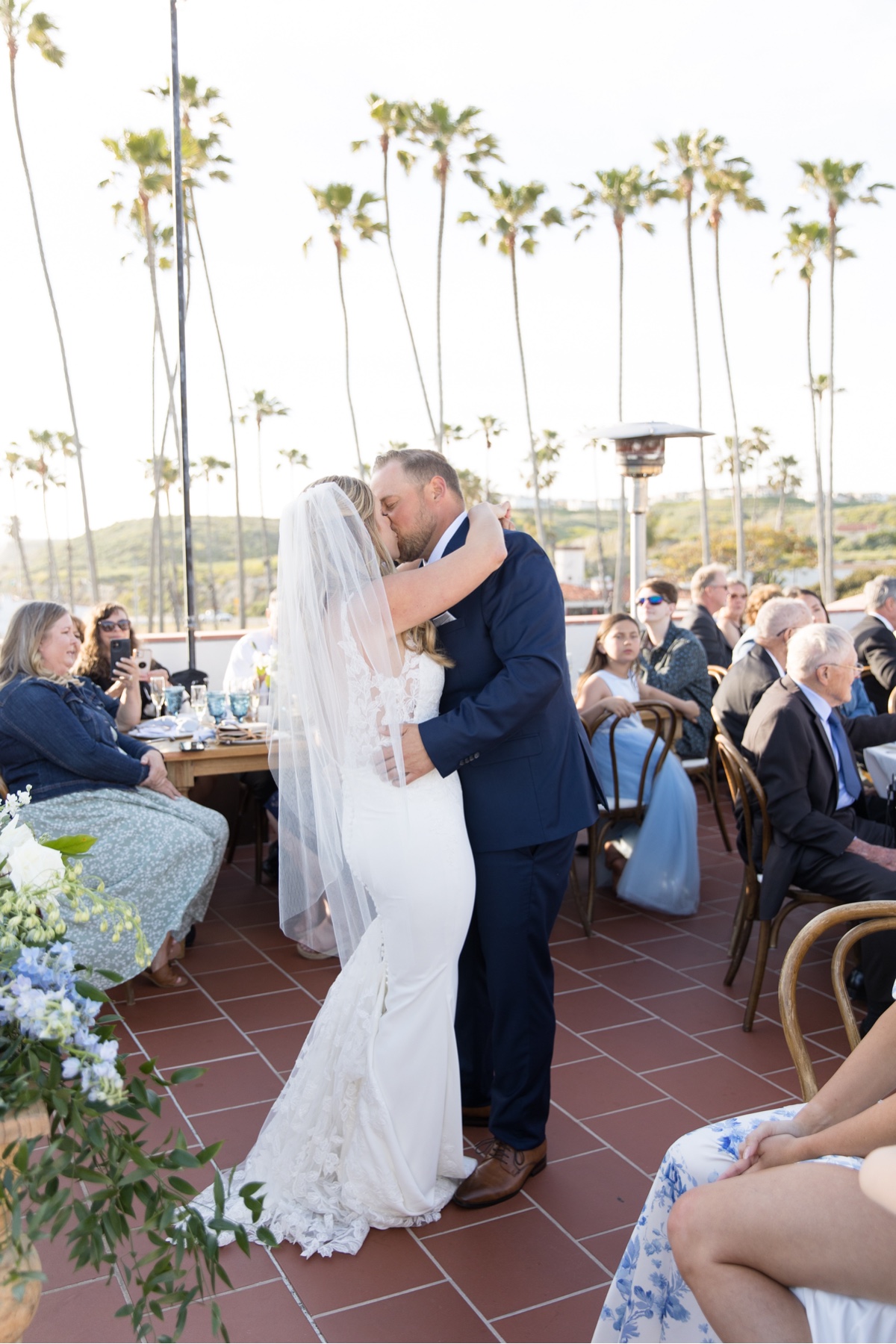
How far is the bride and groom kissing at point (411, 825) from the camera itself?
236 centimetres

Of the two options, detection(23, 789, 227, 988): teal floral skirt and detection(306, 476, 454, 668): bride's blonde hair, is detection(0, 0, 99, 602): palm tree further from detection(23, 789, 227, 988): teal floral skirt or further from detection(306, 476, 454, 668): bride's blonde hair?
detection(306, 476, 454, 668): bride's blonde hair

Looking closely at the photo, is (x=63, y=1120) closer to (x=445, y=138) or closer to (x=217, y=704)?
(x=217, y=704)

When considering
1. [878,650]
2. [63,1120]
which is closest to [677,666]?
[878,650]

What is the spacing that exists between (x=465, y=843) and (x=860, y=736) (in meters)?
2.40

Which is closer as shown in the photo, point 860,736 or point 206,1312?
point 206,1312

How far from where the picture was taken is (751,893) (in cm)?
351

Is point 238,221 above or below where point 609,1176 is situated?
above

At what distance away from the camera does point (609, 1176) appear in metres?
2.56

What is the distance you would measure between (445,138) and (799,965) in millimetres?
25982

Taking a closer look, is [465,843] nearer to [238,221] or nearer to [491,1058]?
[491,1058]

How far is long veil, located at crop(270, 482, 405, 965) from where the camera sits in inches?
91.4

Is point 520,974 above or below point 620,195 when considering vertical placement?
below

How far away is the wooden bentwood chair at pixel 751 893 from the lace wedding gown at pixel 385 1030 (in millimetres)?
1289

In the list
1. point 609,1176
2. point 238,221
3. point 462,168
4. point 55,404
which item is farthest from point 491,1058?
point 55,404
